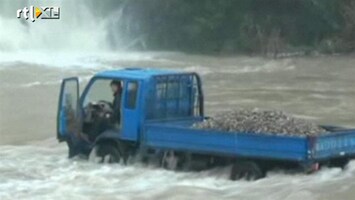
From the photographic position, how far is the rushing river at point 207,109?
505 inches

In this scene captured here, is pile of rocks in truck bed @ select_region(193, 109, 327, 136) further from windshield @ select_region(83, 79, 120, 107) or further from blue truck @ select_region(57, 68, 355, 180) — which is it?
windshield @ select_region(83, 79, 120, 107)

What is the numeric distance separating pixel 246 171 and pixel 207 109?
383 inches

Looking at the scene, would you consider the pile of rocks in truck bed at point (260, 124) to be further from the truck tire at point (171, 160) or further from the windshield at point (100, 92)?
the windshield at point (100, 92)

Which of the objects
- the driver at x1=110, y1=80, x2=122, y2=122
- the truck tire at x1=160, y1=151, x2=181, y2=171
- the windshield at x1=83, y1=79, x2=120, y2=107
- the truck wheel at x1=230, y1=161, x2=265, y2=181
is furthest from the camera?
the windshield at x1=83, y1=79, x2=120, y2=107

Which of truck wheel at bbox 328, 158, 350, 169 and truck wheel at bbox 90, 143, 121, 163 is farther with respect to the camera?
truck wheel at bbox 90, 143, 121, 163

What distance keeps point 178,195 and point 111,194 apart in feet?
2.97

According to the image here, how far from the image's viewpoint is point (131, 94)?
1443cm

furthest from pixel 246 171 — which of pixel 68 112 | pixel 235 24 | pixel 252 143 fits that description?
pixel 235 24

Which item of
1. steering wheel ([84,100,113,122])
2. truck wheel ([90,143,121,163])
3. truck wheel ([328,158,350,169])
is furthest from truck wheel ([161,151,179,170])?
truck wheel ([328,158,350,169])

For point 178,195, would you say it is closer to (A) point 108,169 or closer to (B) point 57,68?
(A) point 108,169

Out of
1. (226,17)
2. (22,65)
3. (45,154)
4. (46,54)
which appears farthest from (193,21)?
(45,154)

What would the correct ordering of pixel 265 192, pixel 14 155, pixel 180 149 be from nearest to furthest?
pixel 265 192
pixel 180 149
pixel 14 155

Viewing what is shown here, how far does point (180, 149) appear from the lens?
13.8 m

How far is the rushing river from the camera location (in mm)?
12820
